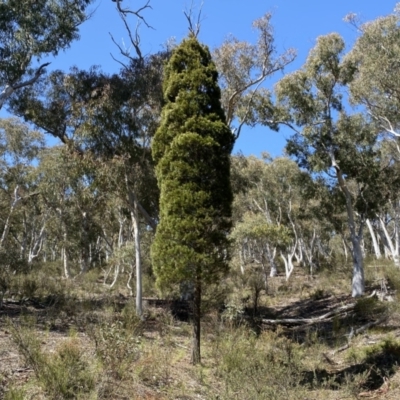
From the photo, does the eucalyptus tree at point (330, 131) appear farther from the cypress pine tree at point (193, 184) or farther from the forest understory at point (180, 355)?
the cypress pine tree at point (193, 184)

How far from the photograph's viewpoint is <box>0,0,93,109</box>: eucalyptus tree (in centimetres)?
1277

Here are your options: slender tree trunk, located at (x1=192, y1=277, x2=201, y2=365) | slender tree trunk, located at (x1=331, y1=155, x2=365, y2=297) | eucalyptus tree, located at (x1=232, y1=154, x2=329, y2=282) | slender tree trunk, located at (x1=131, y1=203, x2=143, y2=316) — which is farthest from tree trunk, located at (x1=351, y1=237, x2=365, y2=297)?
slender tree trunk, located at (x1=192, y1=277, x2=201, y2=365)

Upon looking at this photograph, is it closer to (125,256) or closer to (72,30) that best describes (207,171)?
(72,30)

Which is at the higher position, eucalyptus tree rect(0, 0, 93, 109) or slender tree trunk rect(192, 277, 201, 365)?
eucalyptus tree rect(0, 0, 93, 109)

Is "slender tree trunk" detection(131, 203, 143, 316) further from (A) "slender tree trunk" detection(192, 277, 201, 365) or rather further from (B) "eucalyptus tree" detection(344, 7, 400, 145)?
(B) "eucalyptus tree" detection(344, 7, 400, 145)

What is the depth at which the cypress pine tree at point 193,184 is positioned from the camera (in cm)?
843

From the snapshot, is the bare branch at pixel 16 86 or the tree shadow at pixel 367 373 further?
the bare branch at pixel 16 86

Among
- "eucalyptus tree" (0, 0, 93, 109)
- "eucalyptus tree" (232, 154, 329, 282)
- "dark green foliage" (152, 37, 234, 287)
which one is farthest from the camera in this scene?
"eucalyptus tree" (232, 154, 329, 282)

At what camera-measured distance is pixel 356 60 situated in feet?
61.8

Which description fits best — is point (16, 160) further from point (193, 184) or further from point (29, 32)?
point (193, 184)

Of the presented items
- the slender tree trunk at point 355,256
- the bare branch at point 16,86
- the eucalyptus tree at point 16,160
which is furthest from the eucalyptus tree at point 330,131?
the eucalyptus tree at point 16,160

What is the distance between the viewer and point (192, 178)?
8.81 meters

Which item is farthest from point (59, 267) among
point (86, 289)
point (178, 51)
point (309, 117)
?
point (178, 51)

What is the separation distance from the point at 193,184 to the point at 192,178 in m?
0.17
